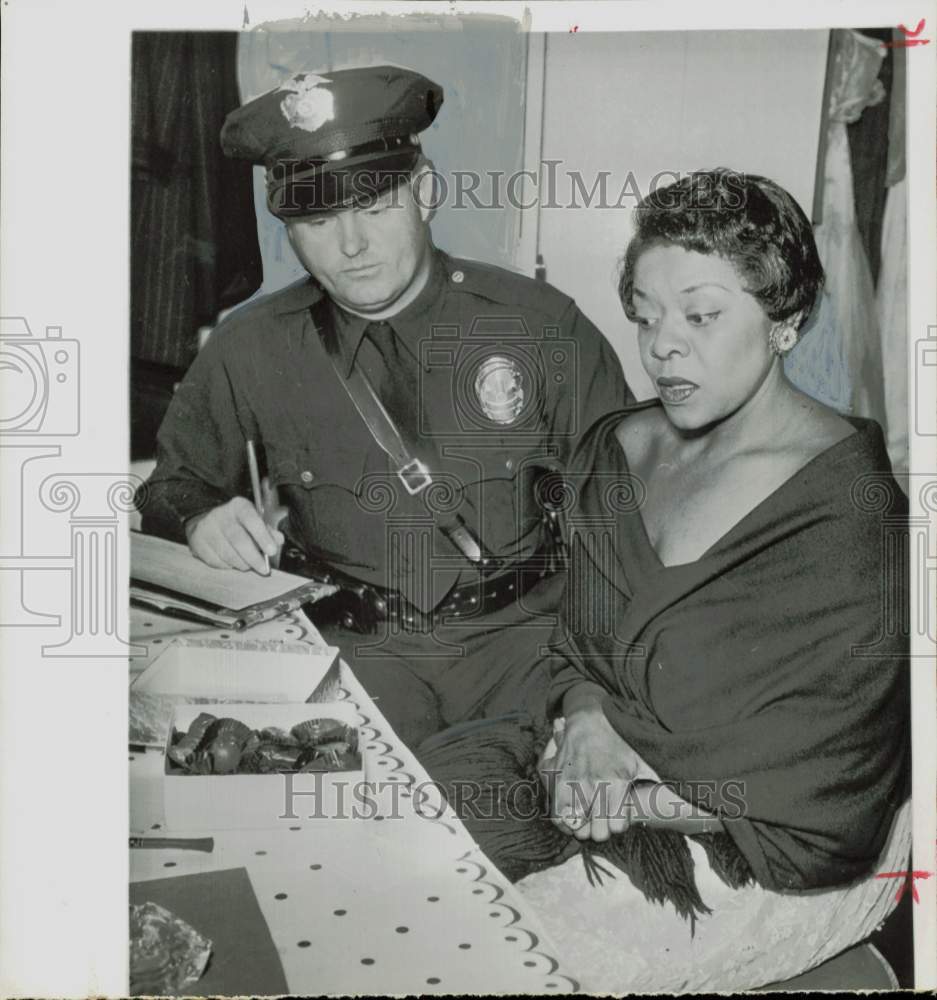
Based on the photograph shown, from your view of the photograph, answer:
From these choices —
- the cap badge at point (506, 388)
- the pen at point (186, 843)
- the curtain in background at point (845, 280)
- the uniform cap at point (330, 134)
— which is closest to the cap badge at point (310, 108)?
the uniform cap at point (330, 134)

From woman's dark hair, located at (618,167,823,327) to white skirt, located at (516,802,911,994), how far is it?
3.51 ft

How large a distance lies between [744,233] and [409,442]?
0.77 m

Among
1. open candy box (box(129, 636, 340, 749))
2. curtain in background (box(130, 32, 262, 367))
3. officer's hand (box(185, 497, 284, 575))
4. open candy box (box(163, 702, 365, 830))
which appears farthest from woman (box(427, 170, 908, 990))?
curtain in background (box(130, 32, 262, 367))

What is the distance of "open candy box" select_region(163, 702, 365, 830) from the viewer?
2275mm

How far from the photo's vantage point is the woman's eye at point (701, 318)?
2.25 meters

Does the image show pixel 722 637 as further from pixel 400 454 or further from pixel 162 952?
pixel 162 952

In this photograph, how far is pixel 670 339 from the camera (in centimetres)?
226

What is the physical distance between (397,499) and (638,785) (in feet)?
2.41

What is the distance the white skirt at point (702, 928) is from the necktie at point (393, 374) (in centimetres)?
94

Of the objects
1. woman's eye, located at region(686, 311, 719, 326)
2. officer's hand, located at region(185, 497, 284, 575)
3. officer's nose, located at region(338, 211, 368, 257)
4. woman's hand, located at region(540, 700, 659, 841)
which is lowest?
woman's hand, located at region(540, 700, 659, 841)

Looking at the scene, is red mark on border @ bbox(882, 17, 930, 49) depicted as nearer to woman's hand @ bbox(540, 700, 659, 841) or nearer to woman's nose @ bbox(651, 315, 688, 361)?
woman's nose @ bbox(651, 315, 688, 361)

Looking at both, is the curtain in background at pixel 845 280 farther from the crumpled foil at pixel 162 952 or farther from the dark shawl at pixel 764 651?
the crumpled foil at pixel 162 952

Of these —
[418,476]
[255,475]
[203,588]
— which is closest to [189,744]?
[203,588]

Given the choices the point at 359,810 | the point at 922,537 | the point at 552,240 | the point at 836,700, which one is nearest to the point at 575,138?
the point at 552,240
